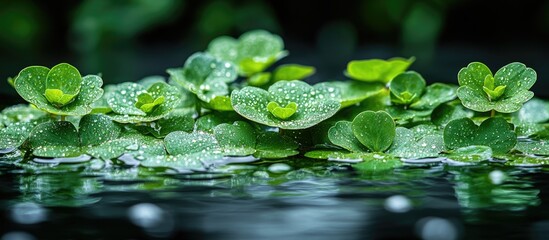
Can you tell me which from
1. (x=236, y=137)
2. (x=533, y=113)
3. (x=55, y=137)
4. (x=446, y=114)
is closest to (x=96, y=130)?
(x=55, y=137)

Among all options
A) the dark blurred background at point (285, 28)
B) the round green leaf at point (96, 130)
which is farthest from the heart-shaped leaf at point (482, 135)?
the dark blurred background at point (285, 28)

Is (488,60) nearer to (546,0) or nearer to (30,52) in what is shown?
(546,0)

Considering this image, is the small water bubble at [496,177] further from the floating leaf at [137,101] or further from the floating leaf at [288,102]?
the floating leaf at [137,101]

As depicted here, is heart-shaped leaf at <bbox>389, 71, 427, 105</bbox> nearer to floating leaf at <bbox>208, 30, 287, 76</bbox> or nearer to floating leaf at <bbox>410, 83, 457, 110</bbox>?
floating leaf at <bbox>410, 83, 457, 110</bbox>

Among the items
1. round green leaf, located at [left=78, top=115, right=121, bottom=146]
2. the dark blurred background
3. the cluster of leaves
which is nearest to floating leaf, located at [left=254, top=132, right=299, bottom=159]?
the cluster of leaves

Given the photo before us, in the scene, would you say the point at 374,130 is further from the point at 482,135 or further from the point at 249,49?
the point at 249,49
